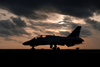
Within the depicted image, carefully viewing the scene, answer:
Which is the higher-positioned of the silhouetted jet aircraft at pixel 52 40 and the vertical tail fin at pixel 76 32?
the vertical tail fin at pixel 76 32

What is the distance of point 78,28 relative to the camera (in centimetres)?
3600

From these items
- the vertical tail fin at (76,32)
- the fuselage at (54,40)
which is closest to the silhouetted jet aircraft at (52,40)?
the fuselage at (54,40)

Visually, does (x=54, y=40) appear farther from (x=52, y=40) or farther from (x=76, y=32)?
(x=76, y=32)

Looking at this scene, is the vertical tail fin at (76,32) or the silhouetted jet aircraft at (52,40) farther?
the vertical tail fin at (76,32)

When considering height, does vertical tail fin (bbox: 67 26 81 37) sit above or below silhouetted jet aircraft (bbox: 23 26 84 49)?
above

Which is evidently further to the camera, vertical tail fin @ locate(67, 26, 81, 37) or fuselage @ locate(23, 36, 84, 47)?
vertical tail fin @ locate(67, 26, 81, 37)

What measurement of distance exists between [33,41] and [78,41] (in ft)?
37.3

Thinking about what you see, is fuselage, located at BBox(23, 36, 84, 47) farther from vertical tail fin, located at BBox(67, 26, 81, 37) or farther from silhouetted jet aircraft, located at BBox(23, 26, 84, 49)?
vertical tail fin, located at BBox(67, 26, 81, 37)

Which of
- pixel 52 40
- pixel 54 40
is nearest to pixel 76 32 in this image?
pixel 54 40

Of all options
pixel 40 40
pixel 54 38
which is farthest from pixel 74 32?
pixel 40 40

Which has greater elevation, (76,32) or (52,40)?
(76,32)

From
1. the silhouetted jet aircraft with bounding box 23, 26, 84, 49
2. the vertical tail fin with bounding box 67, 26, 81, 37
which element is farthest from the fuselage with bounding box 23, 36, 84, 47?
the vertical tail fin with bounding box 67, 26, 81, 37

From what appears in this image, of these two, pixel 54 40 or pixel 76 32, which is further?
pixel 76 32

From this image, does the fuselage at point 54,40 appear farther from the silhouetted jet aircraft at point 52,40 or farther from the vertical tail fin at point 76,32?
the vertical tail fin at point 76,32
